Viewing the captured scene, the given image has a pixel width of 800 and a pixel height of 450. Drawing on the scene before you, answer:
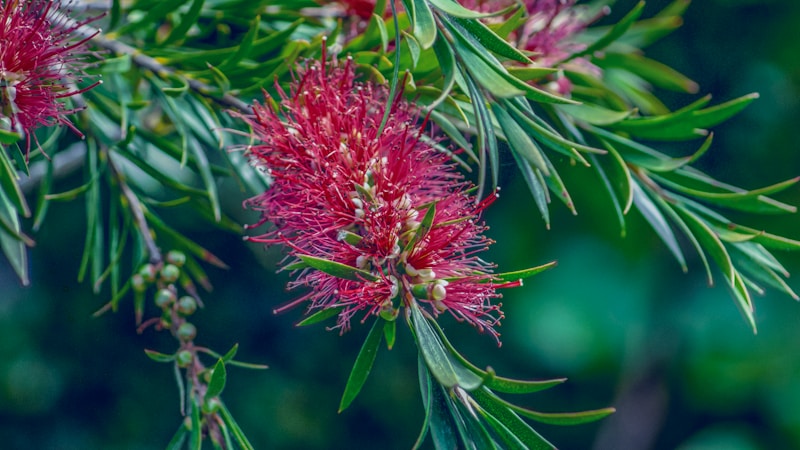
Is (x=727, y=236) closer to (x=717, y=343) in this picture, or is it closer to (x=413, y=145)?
(x=413, y=145)

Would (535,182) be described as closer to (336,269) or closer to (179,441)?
(336,269)

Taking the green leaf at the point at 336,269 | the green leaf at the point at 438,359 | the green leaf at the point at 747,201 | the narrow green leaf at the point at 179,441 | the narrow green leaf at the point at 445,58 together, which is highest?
the narrow green leaf at the point at 445,58

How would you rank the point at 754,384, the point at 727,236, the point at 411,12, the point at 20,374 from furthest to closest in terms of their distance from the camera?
the point at 754,384, the point at 20,374, the point at 727,236, the point at 411,12

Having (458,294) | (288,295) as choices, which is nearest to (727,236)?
(458,294)

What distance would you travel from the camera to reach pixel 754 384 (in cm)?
139

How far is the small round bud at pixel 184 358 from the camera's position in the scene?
41cm

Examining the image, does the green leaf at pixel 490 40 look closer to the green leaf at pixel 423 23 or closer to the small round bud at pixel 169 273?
the green leaf at pixel 423 23

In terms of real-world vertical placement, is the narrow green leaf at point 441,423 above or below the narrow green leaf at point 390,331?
below

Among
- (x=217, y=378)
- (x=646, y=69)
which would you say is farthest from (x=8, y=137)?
(x=646, y=69)

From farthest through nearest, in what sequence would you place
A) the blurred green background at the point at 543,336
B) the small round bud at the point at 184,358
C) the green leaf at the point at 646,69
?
1. the blurred green background at the point at 543,336
2. the green leaf at the point at 646,69
3. the small round bud at the point at 184,358

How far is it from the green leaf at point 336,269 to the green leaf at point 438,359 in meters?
0.03

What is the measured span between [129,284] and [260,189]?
0.11 metres

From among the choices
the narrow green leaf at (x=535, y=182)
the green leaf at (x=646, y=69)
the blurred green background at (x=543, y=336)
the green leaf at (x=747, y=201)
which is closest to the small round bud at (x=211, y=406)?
the narrow green leaf at (x=535, y=182)

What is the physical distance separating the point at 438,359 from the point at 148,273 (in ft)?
0.73
